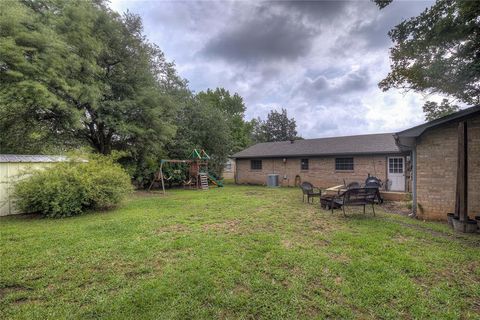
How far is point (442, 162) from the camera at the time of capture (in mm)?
6477

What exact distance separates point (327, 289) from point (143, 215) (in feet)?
20.3

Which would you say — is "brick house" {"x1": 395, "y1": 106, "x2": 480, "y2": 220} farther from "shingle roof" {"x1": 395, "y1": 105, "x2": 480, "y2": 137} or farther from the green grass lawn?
the green grass lawn

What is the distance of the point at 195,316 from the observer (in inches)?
97.9

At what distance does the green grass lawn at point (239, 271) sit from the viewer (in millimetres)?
2609

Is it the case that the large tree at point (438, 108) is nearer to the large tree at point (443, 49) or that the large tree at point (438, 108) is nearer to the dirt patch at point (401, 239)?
the large tree at point (443, 49)

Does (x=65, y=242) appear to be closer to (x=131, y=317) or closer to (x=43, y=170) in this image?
(x=131, y=317)

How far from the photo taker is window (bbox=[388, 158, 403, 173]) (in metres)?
12.8

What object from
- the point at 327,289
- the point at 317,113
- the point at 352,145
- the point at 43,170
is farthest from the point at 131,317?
the point at 317,113

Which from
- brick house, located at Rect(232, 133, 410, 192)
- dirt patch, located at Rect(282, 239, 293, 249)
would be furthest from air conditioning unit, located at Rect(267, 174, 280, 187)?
dirt patch, located at Rect(282, 239, 293, 249)

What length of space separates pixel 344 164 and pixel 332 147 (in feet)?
5.81

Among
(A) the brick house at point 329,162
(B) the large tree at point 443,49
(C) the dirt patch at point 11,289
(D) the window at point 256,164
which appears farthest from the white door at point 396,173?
(C) the dirt patch at point 11,289

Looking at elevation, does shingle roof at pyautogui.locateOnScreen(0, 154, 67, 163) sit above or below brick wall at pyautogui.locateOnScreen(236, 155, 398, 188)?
above

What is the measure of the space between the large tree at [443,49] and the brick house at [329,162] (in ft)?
14.6

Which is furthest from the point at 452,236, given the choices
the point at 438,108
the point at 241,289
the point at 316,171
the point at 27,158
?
the point at 27,158
